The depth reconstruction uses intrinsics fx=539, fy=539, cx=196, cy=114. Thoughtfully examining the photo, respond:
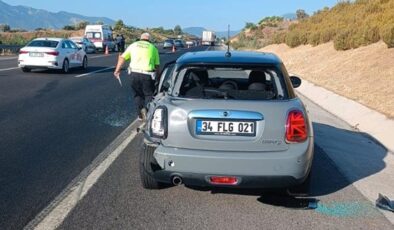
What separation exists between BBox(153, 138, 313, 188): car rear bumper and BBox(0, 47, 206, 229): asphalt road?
1342 mm

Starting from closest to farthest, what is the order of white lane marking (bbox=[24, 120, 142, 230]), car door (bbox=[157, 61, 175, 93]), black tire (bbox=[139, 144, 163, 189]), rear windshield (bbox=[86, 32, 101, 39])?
white lane marking (bbox=[24, 120, 142, 230]) → black tire (bbox=[139, 144, 163, 189]) → car door (bbox=[157, 61, 175, 93]) → rear windshield (bbox=[86, 32, 101, 39])

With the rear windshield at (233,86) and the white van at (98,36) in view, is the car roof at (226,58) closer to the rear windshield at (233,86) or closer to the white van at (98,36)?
the rear windshield at (233,86)

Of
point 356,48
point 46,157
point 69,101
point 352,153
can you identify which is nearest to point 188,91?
point 46,157

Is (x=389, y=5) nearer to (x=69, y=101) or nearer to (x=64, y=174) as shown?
(x=69, y=101)

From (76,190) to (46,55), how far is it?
16.8m

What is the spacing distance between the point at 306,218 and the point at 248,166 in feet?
2.39

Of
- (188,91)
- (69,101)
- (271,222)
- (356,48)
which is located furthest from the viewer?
(356,48)

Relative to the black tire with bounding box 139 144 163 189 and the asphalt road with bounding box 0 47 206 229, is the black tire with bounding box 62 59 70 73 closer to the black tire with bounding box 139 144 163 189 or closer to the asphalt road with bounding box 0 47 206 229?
the asphalt road with bounding box 0 47 206 229

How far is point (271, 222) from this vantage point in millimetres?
4918

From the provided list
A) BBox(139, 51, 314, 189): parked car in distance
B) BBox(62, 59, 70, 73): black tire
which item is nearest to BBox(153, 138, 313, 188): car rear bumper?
BBox(139, 51, 314, 189): parked car in distance

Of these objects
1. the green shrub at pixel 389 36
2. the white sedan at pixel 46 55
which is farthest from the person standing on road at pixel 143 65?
the white sedan at pixel 46 55

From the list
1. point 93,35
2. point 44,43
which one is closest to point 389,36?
point 44,43

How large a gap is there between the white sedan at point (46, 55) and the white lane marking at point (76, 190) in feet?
45.6

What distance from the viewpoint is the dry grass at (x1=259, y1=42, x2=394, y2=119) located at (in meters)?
13.1
